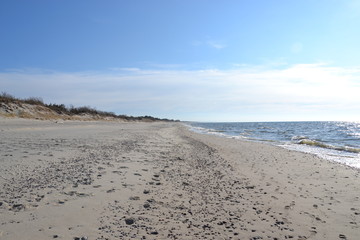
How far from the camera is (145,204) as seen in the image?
443cm

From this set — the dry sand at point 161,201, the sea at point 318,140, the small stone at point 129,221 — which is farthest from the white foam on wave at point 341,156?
the small stone at point 129,221

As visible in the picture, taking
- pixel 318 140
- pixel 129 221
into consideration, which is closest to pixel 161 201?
pixel 129 221

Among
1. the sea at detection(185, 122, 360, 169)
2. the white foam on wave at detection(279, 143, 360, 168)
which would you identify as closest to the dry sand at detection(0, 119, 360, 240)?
the white foam on wave at detection(279, 143, 360, 168)

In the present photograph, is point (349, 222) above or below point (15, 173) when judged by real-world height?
below

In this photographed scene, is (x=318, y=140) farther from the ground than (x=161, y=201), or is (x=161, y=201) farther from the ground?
(x=318, y=140)

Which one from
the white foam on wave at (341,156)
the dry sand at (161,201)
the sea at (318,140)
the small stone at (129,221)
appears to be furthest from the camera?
the sea at (318,140)

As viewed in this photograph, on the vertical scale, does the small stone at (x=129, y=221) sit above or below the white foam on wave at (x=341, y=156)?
above

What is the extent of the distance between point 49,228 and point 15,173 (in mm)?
3112

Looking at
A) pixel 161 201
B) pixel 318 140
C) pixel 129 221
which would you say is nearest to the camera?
pixel 129 221

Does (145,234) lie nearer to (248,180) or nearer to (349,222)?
(349,222)

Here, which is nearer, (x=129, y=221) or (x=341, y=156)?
(x=129, y=221)

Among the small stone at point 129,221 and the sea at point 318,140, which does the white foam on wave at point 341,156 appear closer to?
the sea at point 318,140

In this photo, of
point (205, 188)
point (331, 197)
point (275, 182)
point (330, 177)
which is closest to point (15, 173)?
point (205, 188)

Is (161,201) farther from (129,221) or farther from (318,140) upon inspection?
(318,140)
